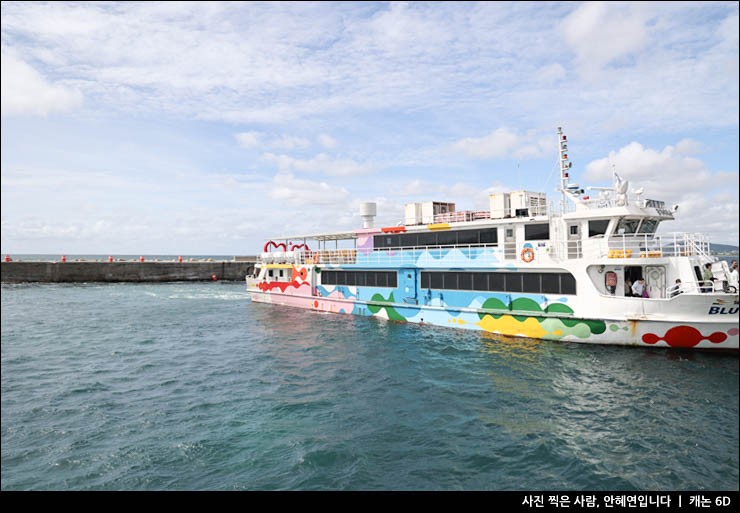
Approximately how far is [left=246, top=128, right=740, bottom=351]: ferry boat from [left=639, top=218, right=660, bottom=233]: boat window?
55 millimetres

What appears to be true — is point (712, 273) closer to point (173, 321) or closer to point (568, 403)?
point (568, 403)

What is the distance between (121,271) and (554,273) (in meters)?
53.9

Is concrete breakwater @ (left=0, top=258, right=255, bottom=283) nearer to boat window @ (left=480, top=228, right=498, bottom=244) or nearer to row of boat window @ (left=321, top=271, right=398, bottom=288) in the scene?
row of boat window @ (left=321, top=271, right=398, bottom=288)

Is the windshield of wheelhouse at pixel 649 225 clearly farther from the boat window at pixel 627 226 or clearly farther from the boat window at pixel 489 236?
the boat window at pixel 489 236

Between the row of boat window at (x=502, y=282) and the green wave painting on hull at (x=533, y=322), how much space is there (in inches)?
23.4

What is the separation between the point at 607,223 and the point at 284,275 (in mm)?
23375

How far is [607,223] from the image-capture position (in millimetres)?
18734

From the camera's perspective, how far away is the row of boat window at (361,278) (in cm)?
2623

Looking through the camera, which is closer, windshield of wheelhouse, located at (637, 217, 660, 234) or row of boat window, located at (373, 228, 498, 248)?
windshield of wheelhouse, located at (637, 217, 660, 234)

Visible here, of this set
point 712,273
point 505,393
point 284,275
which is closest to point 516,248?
point 712,273

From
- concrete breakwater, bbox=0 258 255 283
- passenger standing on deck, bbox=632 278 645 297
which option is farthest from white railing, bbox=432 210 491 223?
concrete breakwater, bbox=0 258 255 283

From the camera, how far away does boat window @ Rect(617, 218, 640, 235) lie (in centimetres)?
1889
